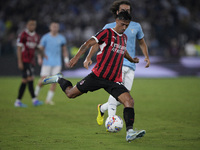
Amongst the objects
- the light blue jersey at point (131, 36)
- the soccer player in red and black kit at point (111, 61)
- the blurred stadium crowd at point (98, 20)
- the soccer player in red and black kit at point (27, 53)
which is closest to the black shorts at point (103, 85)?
the soccer player in red and black kit at point (111, 61)

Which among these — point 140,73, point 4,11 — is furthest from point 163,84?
point 4,11

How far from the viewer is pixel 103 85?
20.3 feet

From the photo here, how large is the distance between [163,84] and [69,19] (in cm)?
790

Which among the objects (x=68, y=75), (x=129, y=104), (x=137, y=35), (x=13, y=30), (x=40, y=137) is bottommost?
(x=68, y=75)

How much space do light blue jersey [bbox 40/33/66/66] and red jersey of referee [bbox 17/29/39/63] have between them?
25.7 inches

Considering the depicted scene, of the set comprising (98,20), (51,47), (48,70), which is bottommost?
(98,20)

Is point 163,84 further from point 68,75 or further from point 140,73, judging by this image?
point 68,75

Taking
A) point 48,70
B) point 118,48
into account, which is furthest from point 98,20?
point 118,48

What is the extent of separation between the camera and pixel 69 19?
22.2 m

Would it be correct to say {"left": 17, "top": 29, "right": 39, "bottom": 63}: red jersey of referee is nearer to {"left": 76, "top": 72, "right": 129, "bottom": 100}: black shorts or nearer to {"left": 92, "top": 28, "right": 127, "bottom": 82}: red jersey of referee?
{"left": 76, "top": 72, "right": 129, "bottom": 100}: black shorts

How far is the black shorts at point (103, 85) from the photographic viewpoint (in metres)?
6.06

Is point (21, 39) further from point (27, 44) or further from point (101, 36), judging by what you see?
point (101, 36)

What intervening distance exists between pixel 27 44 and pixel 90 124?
4047mm

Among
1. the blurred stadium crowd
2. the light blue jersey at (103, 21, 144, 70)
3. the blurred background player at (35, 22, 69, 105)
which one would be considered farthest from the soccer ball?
the blurred stadium crowd
